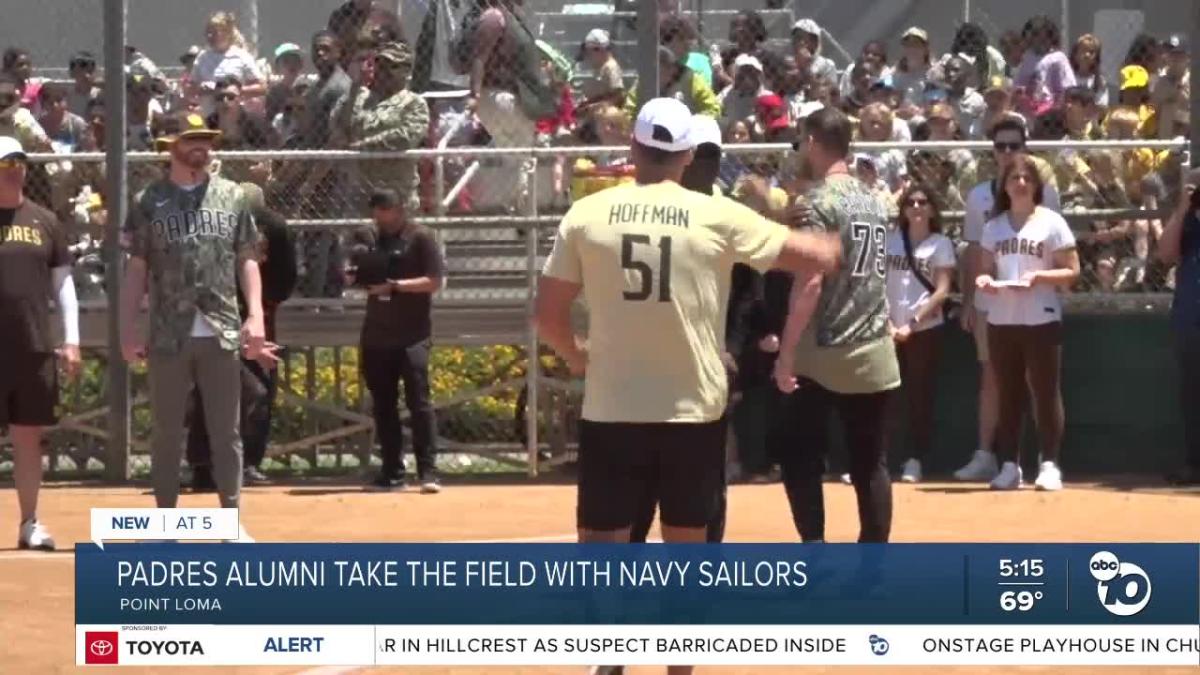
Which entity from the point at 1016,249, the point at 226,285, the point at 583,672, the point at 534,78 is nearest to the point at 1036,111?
the point at 1016,249

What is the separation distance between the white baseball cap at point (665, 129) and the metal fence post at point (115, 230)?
8091 mm

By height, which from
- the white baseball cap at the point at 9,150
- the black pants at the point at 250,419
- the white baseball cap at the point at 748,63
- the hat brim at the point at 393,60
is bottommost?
the black pants at the point at 250,419

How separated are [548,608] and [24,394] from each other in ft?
15.2

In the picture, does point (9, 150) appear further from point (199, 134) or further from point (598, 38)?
point (598, 38)

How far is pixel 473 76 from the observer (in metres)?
16.3

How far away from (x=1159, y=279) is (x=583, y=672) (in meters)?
8.00

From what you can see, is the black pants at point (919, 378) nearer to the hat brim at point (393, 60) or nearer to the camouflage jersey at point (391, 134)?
the camouflage jersey at point (391, 134)

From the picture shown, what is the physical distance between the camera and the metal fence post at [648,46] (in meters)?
15.1

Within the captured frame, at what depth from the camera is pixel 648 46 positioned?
594 inches

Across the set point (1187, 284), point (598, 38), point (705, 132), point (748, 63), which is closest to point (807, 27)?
point (748, 63)

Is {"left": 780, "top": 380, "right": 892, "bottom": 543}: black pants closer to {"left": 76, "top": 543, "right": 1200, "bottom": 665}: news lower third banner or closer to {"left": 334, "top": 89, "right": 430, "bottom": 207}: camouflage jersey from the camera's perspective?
{"left": 76, "top": 543, "right": 1200, "bottom": 665}: news lower third banner

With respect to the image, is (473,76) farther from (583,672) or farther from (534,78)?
(583,672)

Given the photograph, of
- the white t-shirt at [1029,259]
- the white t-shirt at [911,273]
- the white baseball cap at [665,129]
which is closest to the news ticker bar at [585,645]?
the white baseball cap at [665,129]

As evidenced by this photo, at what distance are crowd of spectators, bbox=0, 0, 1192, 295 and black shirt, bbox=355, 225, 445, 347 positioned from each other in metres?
0.62
